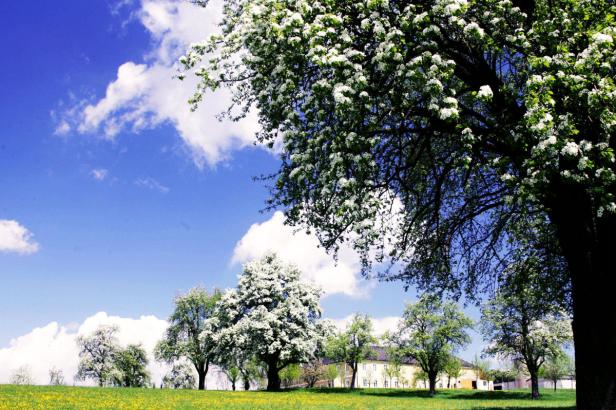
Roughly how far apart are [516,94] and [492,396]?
62.2 m

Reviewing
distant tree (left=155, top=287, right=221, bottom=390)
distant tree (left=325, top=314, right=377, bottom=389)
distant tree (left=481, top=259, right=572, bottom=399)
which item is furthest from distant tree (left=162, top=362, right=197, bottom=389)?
distant tree (left=481, top=259, right=572, bottom=399)

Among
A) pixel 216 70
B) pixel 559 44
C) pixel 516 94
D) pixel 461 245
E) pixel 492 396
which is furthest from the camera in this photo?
pixel 492 396

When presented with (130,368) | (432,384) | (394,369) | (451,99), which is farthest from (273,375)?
(394,369)

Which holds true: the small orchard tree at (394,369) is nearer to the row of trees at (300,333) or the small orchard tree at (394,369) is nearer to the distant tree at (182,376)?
the row of trees at (300,333)

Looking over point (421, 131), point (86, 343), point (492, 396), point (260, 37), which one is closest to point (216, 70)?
point (260, 37)

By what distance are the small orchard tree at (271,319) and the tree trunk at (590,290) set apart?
4532 cm

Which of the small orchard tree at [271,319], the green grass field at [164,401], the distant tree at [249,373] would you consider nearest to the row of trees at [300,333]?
the small orchard tree at [271,319]

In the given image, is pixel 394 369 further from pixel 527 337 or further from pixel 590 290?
pixel 590 290

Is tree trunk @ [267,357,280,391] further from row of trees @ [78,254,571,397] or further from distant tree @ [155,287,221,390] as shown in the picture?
distant tree @ [155,287,221,390]

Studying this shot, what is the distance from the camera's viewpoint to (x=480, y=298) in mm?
21594

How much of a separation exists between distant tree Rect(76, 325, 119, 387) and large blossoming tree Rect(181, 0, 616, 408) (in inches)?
4064

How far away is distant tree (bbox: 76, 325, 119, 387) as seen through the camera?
10306 centimetres

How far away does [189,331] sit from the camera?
83.8 metres

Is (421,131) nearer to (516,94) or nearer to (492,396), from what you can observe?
(516,94)
